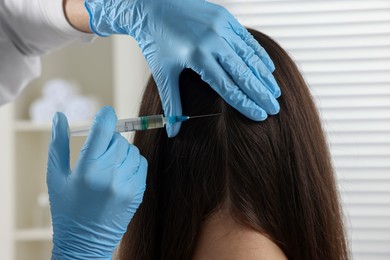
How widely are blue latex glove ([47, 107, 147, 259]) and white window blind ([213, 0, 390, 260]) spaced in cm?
149

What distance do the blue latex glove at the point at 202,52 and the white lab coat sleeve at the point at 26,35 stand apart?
34cm

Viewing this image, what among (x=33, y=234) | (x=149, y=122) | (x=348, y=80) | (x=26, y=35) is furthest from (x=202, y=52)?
(x=33, y=234)

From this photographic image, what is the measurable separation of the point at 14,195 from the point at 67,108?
0.45m

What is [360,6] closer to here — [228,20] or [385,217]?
[385,217]

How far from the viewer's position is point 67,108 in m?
2.75

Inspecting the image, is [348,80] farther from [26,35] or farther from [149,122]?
[149,122]

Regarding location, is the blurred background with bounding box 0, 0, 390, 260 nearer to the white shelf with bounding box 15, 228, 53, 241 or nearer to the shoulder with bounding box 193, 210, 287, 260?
the white shelf with bounding box 15, 228, 53, 241

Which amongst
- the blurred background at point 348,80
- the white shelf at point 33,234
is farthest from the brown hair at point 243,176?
the white shelf at point 33,234

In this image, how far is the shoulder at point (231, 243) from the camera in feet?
3.70

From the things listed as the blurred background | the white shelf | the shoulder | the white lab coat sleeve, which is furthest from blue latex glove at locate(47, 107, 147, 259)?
the white shelf

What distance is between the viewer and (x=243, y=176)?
1.13 metres

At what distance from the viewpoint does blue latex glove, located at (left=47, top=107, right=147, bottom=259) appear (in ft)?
3.69

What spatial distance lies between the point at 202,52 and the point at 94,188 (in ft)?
1.01

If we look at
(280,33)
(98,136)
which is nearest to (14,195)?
(280,33)
